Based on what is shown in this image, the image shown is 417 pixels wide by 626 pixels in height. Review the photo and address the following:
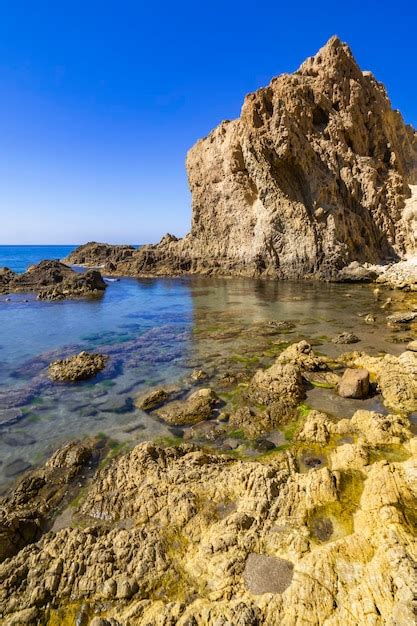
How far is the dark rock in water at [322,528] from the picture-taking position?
504 centimetres

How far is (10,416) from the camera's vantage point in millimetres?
10797

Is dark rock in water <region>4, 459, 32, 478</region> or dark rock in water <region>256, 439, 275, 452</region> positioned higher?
dark rock in water <region>256, 439, 275, 452</region>

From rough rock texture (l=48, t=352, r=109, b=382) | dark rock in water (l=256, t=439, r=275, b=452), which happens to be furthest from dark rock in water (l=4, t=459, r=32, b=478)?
dark rock in water (l=256, t=439, r=275, b=452)

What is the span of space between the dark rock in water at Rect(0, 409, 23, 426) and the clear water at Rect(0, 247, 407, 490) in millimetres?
224

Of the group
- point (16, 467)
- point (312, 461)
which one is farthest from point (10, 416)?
point (312, 461)

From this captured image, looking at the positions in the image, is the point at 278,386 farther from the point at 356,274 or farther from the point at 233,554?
the point at 356,274

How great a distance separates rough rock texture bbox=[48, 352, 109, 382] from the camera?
44.5 ft

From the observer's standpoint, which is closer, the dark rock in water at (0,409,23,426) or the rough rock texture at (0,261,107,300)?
the dark rock in water at (0,409,23,426)

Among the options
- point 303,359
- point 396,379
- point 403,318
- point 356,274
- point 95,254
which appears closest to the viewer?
point 396,379

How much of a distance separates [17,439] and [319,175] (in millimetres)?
45846

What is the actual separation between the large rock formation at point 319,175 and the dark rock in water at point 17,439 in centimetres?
3858

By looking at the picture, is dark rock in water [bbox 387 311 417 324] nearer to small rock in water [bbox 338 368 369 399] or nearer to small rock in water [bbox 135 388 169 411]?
small rock in water [bbox 338 368 369 399]

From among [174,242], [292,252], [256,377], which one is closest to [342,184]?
[292,252]

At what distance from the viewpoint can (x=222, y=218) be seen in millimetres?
57031
